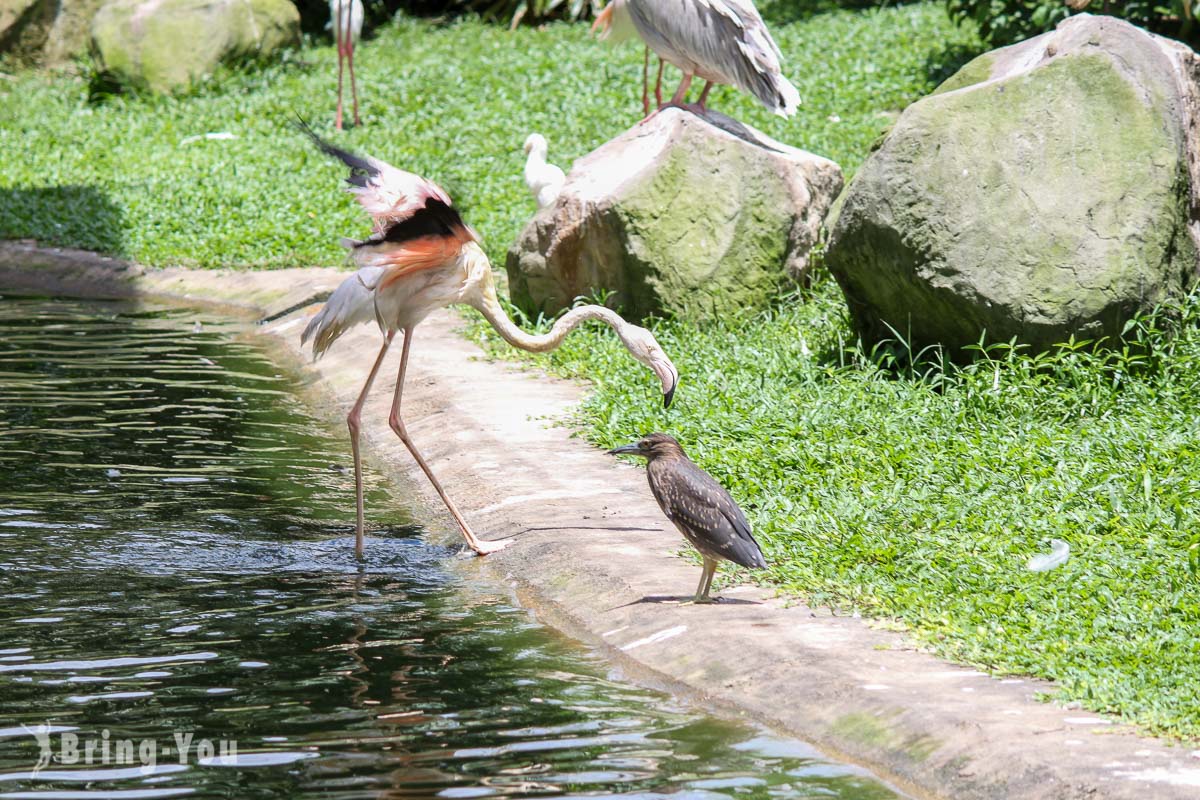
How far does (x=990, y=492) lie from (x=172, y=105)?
14.0 meters

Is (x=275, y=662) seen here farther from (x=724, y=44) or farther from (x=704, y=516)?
(x=724, y=44)

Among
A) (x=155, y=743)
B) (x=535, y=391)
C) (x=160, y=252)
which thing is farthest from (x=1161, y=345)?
(x=160, y=252)

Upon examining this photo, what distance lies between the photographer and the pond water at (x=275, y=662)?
12.6 ft

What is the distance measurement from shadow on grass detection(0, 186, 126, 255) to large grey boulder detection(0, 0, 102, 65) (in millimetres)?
7018

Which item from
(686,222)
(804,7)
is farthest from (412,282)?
(804,7)

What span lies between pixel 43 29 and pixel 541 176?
1213cm

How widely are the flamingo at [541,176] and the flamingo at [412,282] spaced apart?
4.44m

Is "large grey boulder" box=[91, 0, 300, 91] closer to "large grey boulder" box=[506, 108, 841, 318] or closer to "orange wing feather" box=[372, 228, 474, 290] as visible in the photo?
"large grey boulder" box=[506, 108, 841, 318]

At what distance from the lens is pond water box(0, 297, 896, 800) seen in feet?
12.6

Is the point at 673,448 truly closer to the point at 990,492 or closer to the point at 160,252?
the point at 990,492

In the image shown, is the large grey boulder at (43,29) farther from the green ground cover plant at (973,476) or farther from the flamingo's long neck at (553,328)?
the flamingo's long neck at (553,328)

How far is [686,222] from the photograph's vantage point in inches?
364

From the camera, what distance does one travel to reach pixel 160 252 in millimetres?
12711

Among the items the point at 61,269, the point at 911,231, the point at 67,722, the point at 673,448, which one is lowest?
the point at 61,269
